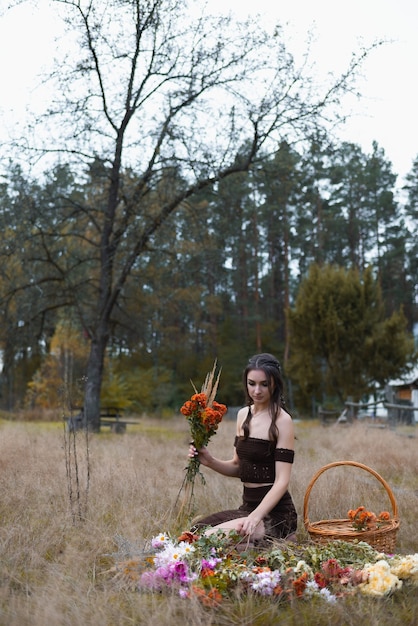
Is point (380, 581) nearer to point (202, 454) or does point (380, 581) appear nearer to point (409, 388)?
point (202, 454)

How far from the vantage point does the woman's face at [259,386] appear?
4742 mm

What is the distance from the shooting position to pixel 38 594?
3568 millimetres

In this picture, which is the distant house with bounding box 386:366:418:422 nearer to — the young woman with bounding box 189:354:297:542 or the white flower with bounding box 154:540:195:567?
the young woman with bounding box 189:354:297:542

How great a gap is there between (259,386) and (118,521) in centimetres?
168

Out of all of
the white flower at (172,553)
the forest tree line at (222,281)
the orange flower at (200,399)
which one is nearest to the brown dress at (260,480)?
the orange flower at (200,399)

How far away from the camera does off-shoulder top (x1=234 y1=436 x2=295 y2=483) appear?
A: 15.4ft

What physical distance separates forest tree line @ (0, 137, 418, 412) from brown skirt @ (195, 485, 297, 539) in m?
2.22

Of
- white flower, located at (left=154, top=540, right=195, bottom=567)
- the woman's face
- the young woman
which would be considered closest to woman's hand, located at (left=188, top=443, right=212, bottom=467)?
the young woman

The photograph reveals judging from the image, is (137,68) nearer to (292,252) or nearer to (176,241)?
(176,241)

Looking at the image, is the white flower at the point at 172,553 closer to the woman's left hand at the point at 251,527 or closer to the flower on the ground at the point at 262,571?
the flower on the ground at the point at 262,571

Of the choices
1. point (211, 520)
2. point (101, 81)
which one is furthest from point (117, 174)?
point (211, 520)

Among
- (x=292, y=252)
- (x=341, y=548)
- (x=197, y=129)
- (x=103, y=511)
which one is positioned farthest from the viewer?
(x=292, y=252)

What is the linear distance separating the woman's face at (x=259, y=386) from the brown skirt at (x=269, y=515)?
609mm

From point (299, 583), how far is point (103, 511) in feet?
8.44
